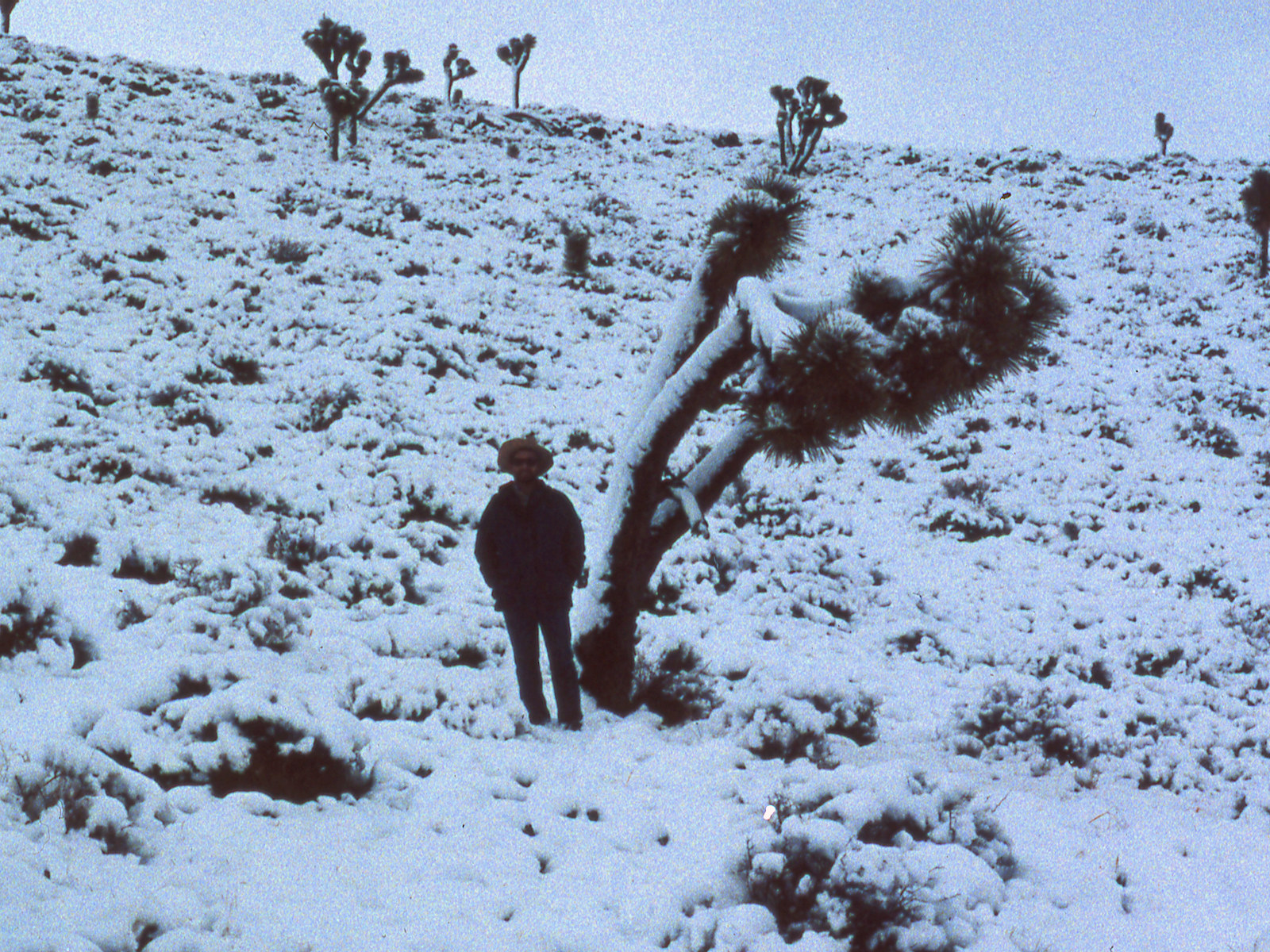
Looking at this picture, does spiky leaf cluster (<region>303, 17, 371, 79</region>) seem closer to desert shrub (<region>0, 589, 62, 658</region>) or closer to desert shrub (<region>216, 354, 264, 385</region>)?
desert shrub (<region>216, 354, 264, 385</region>)

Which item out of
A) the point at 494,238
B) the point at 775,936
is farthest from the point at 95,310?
the point at 775,936

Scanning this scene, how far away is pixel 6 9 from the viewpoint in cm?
3291

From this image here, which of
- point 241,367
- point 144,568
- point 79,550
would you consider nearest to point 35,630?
point 144,568

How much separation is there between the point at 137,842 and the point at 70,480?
597 cm

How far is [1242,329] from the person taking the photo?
17547 mm

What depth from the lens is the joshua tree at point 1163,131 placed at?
131 ft

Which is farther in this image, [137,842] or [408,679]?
[408,679]

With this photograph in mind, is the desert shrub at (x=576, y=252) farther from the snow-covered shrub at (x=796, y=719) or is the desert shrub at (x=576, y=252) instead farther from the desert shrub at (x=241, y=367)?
the snow-covered shrub at (x=796, y=719)

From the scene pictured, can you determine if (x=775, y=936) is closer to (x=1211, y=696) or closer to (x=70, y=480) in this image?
(x=1211, y=696)

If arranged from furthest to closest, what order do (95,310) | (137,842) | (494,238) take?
(494,238) → (95,310) → (137,842)

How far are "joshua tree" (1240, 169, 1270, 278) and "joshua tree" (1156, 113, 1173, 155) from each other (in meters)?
22.4

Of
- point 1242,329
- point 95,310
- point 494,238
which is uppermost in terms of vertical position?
point 494,238

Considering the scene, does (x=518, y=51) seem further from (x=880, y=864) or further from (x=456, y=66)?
(x=880, y=864)

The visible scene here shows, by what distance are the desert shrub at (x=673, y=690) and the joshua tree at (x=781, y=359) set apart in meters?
0.22
